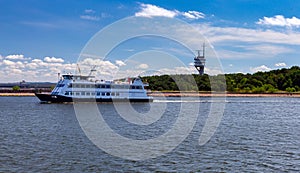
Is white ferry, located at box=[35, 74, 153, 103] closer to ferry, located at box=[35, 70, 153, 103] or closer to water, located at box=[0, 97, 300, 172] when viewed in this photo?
ferry, located at box=[35, 70, 153, 103]

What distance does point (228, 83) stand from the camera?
188m

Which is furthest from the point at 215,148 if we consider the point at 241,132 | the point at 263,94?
the point at 263,94

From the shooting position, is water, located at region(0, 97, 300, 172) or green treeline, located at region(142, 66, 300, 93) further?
green treeline, located at region(142, 66, 300, 93)

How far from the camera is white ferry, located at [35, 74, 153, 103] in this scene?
8069 cm

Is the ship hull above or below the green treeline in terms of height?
below

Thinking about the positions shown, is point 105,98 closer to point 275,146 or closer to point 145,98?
point 145,98

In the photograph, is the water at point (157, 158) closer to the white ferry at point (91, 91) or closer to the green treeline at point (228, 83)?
the white ferry at point (91, 91)

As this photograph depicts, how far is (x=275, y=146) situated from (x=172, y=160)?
9869mm

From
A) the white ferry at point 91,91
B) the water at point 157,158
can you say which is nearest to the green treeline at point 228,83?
the white ferry at point 91,91

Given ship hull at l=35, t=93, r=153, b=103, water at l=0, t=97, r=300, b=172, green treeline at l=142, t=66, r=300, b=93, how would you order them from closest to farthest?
water at l=0, t=97, r=300, b=172 < ship hull at l=35, t=93, r=153, b=103 < green treeline at l=142, t=66, r=300, b=93

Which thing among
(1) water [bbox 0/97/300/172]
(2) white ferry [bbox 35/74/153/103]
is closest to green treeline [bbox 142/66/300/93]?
(2) white ferry [bbox 35/74/153/103]

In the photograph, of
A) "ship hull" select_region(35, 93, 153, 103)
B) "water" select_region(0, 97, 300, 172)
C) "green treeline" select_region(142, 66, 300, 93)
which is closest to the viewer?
"water" select_region(0, 97, 300, 172)

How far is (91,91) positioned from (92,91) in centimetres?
24

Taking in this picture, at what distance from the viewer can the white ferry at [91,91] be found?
80.7m
